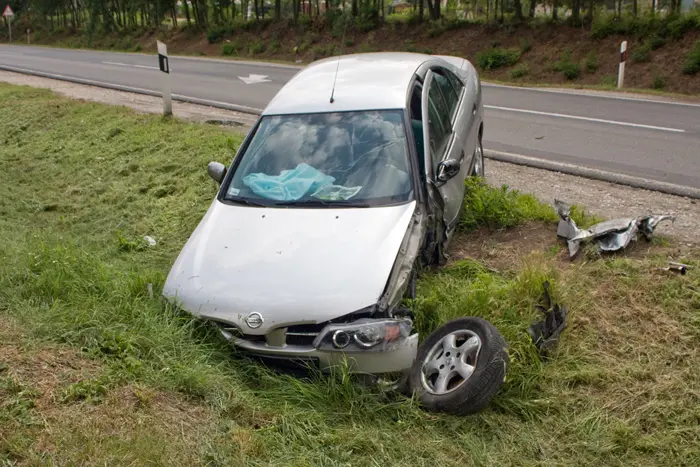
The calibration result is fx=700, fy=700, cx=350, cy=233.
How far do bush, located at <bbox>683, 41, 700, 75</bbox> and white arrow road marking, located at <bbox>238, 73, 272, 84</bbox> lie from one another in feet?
35.9

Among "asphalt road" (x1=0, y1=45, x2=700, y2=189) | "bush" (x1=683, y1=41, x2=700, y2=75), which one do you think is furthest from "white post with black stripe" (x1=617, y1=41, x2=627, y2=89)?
"asphalt road" (x1=0, y1=45, x2=700, y2=189)

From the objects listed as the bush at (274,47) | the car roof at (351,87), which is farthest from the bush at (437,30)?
the car roof at (351,87)

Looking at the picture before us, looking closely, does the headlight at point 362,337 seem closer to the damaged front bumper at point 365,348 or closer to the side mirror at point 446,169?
the damaged front bumper at point 365,348

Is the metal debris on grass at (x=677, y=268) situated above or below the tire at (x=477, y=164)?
below

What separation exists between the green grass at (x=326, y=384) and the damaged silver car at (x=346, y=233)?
8.5 inches

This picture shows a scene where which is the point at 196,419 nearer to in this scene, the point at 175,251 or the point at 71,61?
the point at 175,251

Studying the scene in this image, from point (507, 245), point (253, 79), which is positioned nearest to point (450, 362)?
point (507, 245)

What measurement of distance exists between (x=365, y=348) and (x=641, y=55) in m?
18.6

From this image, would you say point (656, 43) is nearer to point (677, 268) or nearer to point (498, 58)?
point (498, 58)

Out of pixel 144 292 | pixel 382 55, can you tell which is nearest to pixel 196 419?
pixel 144 292

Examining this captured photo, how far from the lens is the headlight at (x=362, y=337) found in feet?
Answer: 13.2

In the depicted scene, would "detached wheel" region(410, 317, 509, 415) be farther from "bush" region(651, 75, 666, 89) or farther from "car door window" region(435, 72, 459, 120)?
"bush" region(651, 75, 666, 89)

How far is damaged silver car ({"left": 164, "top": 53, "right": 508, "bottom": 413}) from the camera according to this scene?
411 centimetres

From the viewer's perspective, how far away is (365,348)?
13.1 feet
